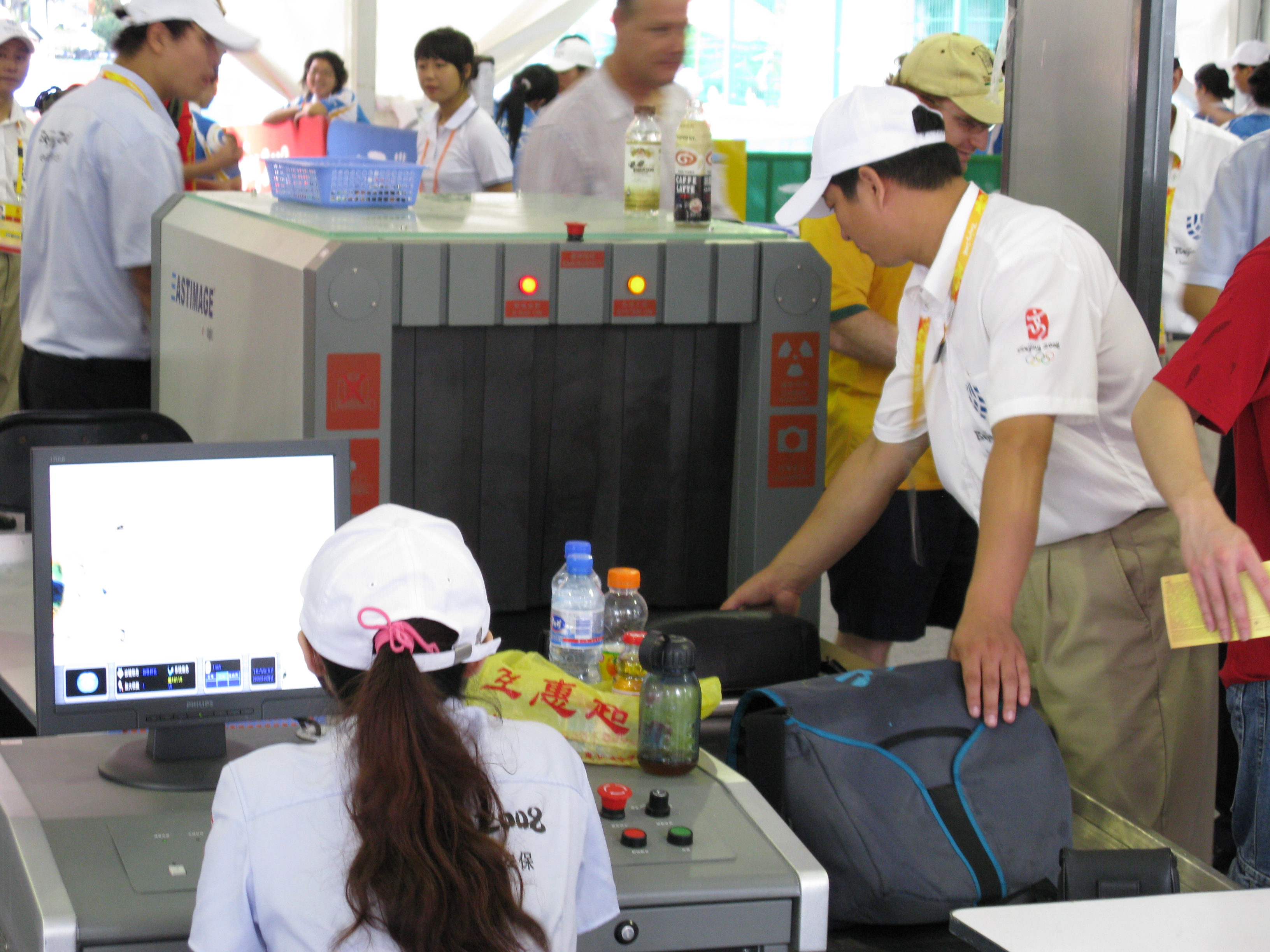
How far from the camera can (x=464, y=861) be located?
1.18 meters

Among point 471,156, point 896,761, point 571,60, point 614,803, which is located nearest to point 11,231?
point 471,156

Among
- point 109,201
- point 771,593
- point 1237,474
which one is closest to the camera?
point 1237,474

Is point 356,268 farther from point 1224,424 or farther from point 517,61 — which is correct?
point 517,61

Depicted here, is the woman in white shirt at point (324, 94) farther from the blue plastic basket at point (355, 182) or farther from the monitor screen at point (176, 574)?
the monitor screen at point (176, 574)

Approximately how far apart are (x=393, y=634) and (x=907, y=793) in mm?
718

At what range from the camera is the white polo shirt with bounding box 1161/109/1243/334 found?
3.81 metres

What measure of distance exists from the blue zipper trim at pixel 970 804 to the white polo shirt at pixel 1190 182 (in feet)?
7.72

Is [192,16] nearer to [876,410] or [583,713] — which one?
[876,410]

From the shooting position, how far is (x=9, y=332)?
18.3ft

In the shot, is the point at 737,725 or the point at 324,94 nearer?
the point at 737,725

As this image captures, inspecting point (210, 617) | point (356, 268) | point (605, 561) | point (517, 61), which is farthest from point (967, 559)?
point (517, 61)

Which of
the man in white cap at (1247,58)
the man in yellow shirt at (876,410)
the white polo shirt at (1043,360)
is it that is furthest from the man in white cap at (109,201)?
the man in white cap at (1247,58)

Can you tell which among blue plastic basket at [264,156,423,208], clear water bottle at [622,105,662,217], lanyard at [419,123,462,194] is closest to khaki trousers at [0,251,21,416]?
lanyard at [419,123,462,194]

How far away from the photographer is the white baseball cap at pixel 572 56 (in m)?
7.72
